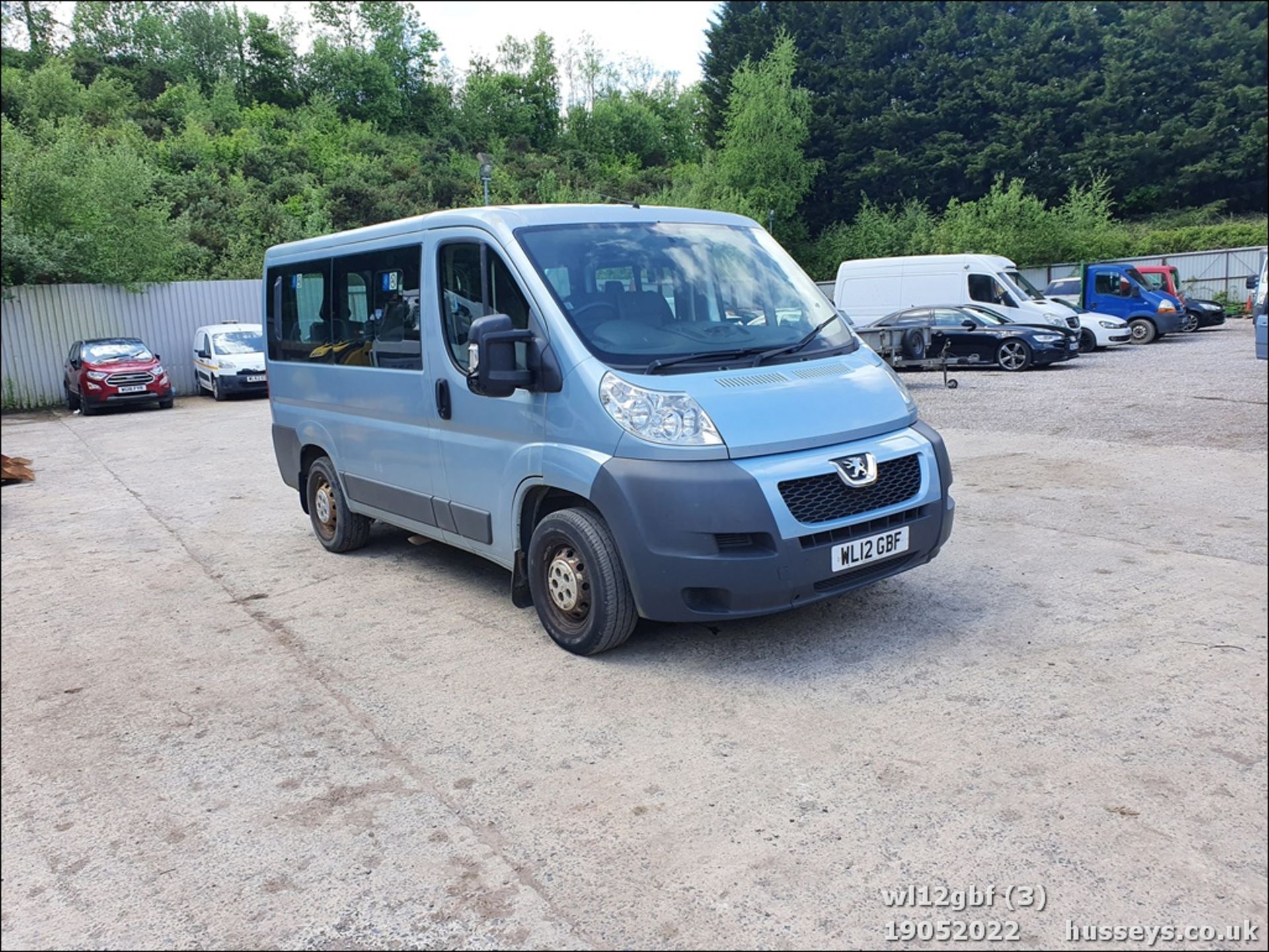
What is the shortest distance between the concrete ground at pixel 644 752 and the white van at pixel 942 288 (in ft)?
50.1

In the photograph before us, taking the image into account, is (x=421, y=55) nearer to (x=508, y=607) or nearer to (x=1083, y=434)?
(x=1083, y=434)

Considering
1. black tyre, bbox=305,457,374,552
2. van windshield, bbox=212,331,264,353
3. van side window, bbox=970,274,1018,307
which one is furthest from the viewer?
van windshield, bbox=212,331,264,353

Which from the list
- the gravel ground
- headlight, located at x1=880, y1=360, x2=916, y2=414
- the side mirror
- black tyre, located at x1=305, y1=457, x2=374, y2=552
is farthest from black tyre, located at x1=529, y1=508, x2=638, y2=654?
the gravel ground

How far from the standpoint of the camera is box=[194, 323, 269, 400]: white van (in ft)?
75.4

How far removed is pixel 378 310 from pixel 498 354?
198cm

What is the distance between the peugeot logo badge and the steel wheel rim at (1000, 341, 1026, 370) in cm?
1591

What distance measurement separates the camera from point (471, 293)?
18.3 ft

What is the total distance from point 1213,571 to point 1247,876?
3.82 m

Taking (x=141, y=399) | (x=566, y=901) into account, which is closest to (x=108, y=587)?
(x=566, y=901)

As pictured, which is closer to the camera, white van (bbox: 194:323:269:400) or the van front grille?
the van front grille

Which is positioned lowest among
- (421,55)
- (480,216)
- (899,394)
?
(899,394)

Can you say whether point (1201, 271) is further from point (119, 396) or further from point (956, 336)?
point (119, 396)

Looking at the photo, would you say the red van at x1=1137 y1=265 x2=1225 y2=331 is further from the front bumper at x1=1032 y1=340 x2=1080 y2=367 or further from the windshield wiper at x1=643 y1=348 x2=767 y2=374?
the windshield wiper at x1=643 y1=348 x2=767 y2=374

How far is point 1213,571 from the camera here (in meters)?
5.40
